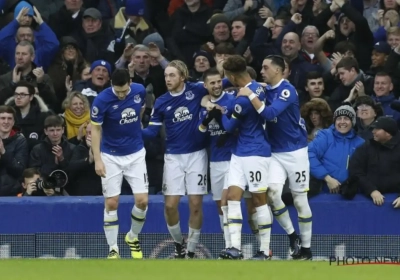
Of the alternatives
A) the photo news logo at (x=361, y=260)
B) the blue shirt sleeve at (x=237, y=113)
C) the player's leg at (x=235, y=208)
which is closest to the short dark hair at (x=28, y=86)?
the blue shirt sleeve at (x=237, y=113)

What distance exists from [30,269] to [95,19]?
8.44 meters

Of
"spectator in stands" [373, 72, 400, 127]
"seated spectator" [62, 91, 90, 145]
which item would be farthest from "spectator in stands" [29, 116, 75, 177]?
"spectator in stands" [373, 72, 400, 127]

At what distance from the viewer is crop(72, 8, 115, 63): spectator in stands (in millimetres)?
22562

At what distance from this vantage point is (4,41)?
72.5 ft

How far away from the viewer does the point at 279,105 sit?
53.3 ft

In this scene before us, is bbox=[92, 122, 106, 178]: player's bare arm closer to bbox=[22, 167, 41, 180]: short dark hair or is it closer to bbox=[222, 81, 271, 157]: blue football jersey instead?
bbox=[222, 81, 271, 157]: blue football jersey

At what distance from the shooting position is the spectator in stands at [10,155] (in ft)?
63.3

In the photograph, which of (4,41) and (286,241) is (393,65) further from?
(4,41)

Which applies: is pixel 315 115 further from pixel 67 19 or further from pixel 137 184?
pixel 67 19

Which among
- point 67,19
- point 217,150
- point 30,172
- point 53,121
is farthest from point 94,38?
point 217,150

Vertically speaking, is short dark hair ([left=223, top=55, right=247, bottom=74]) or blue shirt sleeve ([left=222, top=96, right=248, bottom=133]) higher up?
short dark hair ([left=223, top=55, right=247, bottom=74])

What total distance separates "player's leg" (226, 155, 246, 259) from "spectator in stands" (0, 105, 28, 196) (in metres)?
4.04

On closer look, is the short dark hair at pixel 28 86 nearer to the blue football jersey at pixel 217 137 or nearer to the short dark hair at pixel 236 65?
the blue football jersey at pixel 217 137

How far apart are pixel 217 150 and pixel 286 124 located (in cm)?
119
